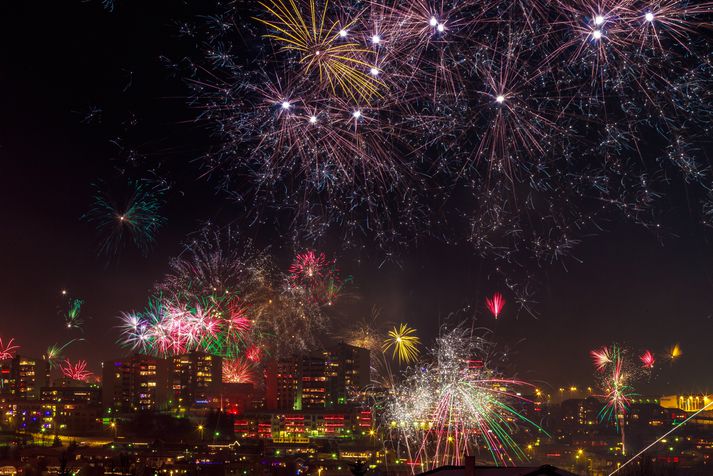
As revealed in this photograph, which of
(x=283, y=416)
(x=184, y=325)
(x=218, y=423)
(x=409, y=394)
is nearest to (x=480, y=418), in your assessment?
(x=409, y=394)

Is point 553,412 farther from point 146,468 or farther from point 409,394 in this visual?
point 146,468

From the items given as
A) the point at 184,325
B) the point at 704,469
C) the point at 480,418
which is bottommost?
the point at 704,469

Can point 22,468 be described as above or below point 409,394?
below

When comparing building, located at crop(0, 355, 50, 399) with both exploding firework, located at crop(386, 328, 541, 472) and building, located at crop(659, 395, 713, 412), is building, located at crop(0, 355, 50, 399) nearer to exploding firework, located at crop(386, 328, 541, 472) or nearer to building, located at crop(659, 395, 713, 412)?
exploding firework, located at crop(386, 328, 541, 472)

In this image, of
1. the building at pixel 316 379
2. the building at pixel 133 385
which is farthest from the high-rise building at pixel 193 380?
the building at pixel 316 379

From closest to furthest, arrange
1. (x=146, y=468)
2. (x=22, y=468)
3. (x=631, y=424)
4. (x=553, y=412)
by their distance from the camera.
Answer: (x=22, y=468), (x=146, y=468), (x=631, y=424), (x=553, y=412)

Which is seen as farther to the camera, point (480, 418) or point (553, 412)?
point (553, 412)
